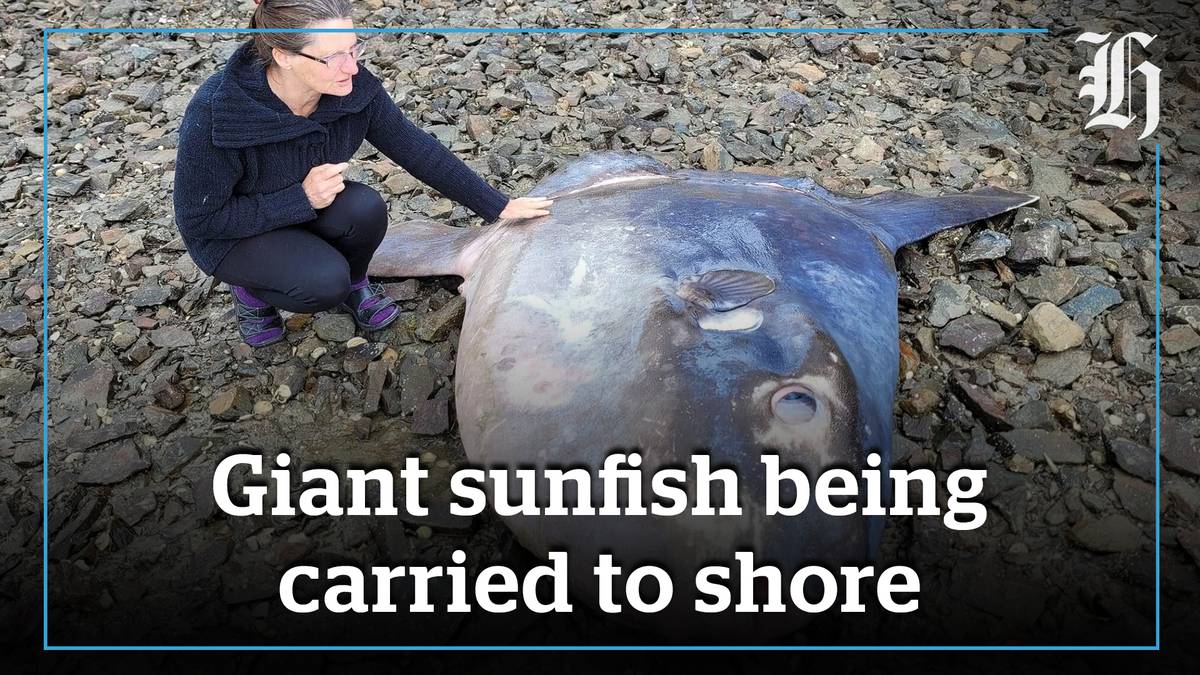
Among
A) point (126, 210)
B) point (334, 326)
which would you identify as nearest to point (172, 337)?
point (334, 326)

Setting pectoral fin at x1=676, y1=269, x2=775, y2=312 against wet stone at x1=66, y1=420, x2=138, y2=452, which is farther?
wet stone at x1=66, y1=420, x2=138, y2=452

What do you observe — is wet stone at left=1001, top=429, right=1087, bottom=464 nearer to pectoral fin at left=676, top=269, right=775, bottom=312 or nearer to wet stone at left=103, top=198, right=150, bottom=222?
pectoral fin at left=676, top=269, right=775, bottom=312

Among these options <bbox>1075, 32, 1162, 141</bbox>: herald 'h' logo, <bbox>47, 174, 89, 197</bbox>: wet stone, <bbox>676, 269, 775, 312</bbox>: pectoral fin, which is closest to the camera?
<bbox>676, 269, 775, 312</bbox>: pectoral fin

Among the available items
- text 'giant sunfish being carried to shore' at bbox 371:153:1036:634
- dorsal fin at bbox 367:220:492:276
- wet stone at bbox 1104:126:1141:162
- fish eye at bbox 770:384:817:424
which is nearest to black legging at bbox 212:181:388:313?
dorsal fin at bbox 367:220:492:276

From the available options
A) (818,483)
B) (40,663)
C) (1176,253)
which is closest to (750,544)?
(818,483)

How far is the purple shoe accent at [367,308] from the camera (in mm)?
3127

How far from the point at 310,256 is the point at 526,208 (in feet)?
2.15

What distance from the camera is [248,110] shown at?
8.11 feet

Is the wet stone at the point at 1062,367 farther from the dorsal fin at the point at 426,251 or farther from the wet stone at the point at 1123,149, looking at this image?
the dorsal fin at the point at 426,251

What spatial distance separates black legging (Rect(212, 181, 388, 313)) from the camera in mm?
2723

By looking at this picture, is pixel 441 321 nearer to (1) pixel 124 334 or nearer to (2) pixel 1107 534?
(1) pixel 124 334

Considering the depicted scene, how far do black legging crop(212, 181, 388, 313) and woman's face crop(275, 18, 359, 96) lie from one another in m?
0.44

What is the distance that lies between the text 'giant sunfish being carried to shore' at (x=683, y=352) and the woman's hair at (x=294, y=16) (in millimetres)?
811

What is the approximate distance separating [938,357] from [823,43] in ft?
7.58
